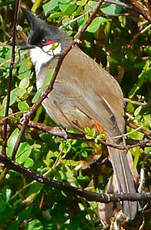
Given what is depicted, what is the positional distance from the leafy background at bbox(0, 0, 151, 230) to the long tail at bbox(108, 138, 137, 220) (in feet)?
0.23

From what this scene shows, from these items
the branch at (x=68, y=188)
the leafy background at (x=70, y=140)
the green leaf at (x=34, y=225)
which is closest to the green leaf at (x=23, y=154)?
the leafy background at (x=70, y=140)

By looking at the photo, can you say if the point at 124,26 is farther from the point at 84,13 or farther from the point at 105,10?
the point at 84,13

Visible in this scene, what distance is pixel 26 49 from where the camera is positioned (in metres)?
2.98

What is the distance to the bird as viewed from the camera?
114 inches

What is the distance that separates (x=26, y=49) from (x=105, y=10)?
0.51 m

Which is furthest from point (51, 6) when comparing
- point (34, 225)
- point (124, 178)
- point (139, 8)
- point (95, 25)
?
point (34, 225)

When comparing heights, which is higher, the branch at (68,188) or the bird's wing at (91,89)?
the branch at (68,188)

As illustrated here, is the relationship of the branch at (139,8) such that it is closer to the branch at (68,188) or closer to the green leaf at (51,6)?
the green leaf at (51,6)

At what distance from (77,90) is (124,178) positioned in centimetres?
70

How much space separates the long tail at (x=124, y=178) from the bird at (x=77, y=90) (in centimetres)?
16

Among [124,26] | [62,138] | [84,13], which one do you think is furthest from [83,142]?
[124,26]

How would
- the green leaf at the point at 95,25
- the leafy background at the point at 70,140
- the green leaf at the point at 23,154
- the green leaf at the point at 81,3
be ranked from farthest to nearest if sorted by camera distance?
the green leaf at the point at 95,25 → the green leaf at the point at 81,3 → the green leaf at the point at 23,154 → the leafy background at the point at 70,140

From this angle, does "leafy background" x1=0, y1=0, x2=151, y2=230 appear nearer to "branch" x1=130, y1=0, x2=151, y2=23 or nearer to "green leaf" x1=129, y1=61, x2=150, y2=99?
"green leaf" x1=129, y1=61, x2=150, y2=99

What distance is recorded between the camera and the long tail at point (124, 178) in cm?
237
